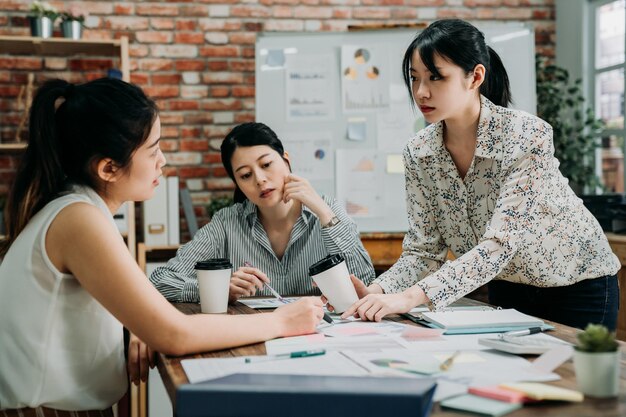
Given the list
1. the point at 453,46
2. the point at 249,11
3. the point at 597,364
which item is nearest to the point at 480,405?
the point at 597,364

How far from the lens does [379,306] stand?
1548 millimetres

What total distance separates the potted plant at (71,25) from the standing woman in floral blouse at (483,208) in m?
2.37

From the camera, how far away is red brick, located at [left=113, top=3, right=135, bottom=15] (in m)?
4.00

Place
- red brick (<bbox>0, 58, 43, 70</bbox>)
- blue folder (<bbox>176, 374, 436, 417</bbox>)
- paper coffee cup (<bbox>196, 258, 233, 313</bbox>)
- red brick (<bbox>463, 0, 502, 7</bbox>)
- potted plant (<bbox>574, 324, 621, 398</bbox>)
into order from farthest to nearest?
red brick (<bbox>463, 0, 502, 7</bbox>)
red brick (<bbox>0, 58, 43, 70</bbox>)
paper coffee cup (<bbox>196, 258, 233, 313</bbox>)
potted plant (<bbox>574, 324, 621, 398</bbox>)
blue folder (<bbox>176, 374, 436, 417</bbox>)

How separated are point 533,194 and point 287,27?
2804 mm

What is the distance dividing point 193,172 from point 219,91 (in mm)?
485

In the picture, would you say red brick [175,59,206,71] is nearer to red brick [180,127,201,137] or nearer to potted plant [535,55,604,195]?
red brick [180,127,201,137]

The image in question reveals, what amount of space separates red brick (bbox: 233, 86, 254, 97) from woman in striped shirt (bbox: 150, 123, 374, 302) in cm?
195

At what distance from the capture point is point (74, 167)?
142cm

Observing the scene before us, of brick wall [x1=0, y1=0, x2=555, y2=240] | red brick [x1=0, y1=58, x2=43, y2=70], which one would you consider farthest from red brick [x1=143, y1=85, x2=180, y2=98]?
red brick [x1=0, y1=58, x2=43, y2=70]

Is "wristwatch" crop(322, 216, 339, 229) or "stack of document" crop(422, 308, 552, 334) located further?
"wristwatch" crop(322, 216, 339, 229)

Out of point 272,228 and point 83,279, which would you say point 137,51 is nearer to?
point 272,228

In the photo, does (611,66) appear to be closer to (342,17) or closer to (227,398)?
(342,17)

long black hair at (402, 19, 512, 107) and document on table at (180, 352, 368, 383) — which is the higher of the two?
long black hair at (402, 19, 512, 107)
